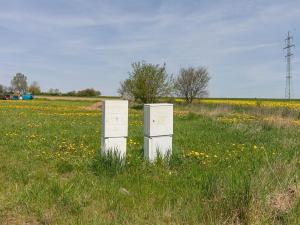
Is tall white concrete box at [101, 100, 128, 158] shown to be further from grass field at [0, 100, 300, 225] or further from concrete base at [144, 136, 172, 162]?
concrete base at [144, 136, 172, 162]

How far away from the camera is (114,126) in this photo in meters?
7.55

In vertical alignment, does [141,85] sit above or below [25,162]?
above

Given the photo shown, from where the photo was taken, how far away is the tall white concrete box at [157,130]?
7.56 metres

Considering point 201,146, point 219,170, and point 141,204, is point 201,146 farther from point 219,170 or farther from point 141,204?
point 141,204

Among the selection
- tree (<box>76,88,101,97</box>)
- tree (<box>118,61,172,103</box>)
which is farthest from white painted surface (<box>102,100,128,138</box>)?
tree (<box>76,88,101,97</box>)

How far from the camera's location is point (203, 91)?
5916cm

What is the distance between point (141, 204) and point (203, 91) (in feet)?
180

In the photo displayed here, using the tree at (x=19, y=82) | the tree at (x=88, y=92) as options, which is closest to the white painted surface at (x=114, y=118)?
the tree at (x=88, y=92)

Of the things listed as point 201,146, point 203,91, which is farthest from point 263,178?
point 203,91

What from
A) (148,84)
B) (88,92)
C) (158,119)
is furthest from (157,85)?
(88,92)

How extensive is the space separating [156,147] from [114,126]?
0.97 meters

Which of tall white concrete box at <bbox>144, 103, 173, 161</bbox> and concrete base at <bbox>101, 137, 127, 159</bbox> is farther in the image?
tall white concrete box at <bbox>144, 103, 173, 161</bbox>

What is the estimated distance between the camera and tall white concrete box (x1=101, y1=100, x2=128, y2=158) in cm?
743

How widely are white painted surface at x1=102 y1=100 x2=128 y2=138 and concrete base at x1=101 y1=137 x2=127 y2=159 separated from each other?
0.33 feet
